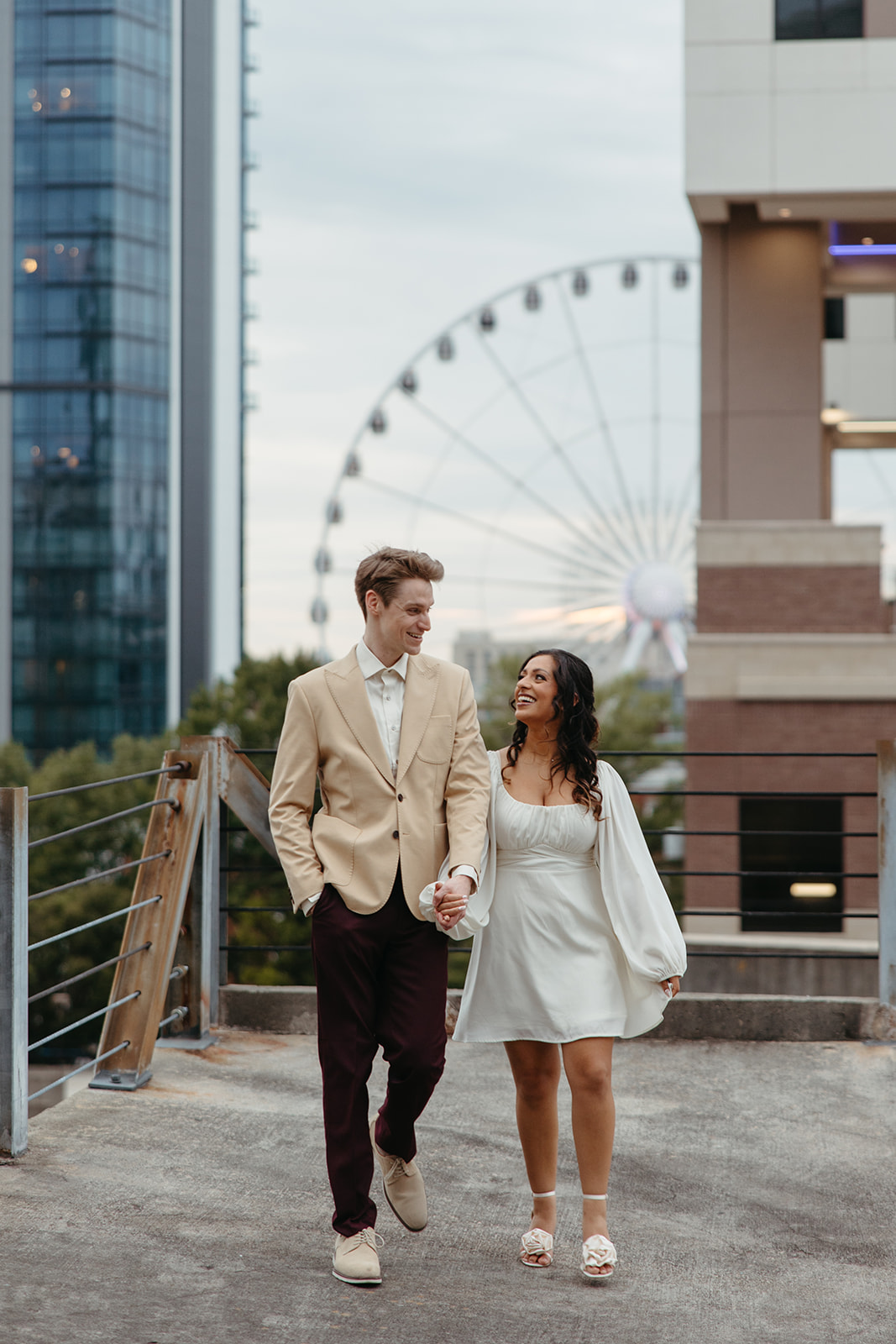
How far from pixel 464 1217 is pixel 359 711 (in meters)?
1.65

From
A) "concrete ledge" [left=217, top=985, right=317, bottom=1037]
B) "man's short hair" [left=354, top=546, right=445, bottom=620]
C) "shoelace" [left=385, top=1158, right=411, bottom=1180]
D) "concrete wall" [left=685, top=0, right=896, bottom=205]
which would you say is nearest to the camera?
"man's short hair" [left=354, top=546, right=445, bottom=620]

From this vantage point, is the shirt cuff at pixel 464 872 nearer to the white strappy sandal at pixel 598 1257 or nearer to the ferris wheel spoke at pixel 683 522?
the white strappy sandal at pixel 598 1257

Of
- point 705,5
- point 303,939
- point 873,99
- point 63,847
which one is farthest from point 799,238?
point 63,847

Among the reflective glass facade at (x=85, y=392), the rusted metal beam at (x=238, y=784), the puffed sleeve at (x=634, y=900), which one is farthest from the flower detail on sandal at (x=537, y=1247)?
the reflective glass facade at (x=85, y=392)

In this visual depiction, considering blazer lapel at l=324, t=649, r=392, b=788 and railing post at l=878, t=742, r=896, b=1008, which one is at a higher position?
blazer lapel at l=324, t=649, r=392, b=788

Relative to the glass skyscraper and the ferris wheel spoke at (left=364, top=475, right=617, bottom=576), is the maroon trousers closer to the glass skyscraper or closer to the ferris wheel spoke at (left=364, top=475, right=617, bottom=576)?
the ferris wheel spoke at (left=364, top=475, right=617, bottom=576)

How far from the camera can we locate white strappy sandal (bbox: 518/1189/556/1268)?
4.13 m

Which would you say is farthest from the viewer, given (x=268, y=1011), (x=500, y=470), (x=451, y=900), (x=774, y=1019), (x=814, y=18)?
(x=500, y=470)

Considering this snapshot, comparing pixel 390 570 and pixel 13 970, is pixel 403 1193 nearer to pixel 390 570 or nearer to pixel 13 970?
pixel 13 970

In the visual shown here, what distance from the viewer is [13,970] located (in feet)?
15.4

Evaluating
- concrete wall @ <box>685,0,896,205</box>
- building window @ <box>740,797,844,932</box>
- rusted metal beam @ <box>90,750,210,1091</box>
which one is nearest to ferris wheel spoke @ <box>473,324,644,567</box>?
concrete wall @ <box>685,0,896,205</box>

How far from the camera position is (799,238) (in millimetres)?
18562

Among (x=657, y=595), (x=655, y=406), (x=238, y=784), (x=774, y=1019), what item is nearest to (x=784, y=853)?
(x=774, y=1019)

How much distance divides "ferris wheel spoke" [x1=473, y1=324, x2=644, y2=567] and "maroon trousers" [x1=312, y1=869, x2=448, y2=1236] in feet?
103
